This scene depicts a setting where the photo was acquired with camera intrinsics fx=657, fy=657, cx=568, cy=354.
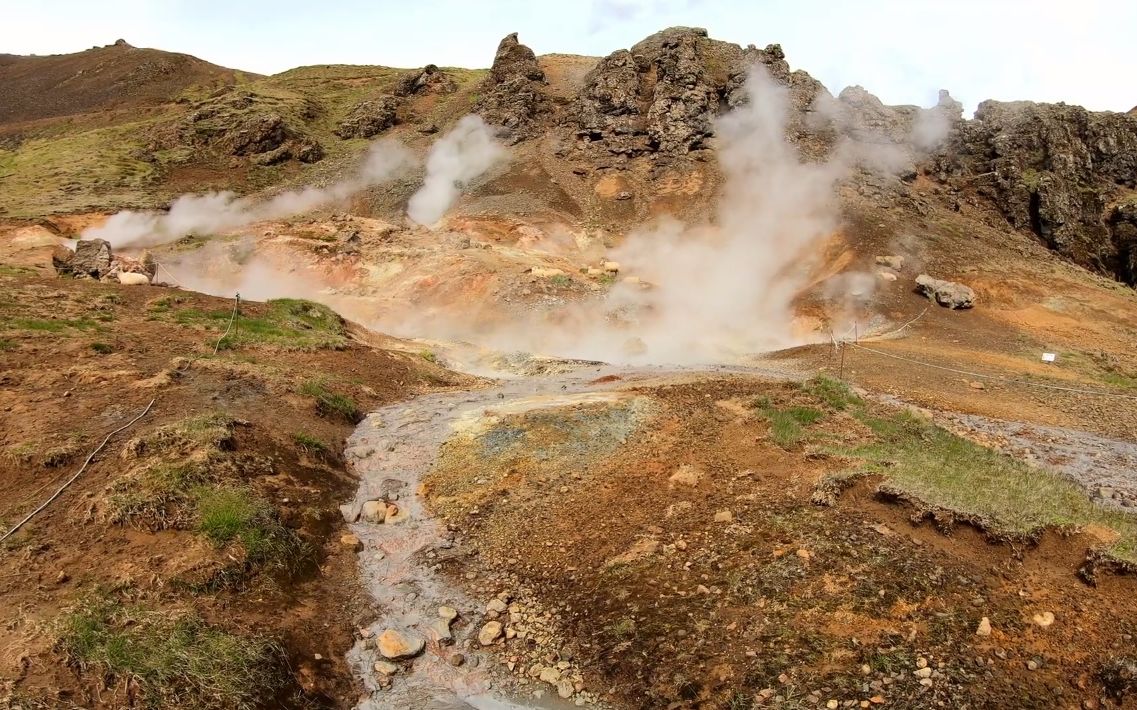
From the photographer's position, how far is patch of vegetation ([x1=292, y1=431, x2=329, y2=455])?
12.3m

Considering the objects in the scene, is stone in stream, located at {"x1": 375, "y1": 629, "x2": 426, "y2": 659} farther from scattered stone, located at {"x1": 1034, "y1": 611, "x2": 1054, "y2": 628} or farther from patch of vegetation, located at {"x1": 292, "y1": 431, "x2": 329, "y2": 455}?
scattered stone, located at {"x1": 1034, "y1": 611, "x2": 1054, "y2": 628}

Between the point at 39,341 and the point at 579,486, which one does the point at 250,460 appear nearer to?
the point at 579,486

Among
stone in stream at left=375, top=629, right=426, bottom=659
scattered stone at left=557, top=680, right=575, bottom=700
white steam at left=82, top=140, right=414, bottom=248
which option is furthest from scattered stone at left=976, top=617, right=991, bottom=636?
white steam at left=82, top=140, right=414, bottom=248

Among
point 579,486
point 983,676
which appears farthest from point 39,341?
point 983,676

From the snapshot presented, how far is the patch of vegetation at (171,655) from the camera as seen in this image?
5.93 m

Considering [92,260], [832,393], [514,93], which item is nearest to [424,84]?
[514,93]

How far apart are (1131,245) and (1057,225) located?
14.2ft

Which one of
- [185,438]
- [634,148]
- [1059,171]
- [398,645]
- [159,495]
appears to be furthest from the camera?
[634,148]

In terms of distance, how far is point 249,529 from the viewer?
344 inches

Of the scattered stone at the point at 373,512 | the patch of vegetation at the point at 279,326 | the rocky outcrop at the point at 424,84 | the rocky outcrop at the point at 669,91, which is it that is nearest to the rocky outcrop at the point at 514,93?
the rocky outcrop at the point at 669,91

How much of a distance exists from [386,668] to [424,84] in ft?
198

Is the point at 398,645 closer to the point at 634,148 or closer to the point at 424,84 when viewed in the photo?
the point at 634,148

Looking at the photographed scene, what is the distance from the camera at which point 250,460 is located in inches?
429

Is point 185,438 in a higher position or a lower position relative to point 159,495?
higher
